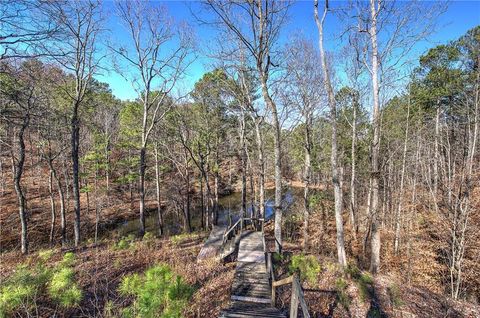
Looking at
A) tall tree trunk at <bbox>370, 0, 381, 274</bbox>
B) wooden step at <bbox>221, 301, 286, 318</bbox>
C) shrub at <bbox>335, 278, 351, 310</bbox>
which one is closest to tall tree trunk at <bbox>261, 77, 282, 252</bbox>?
shrub at <bbox>335, 278, 351, 310</bbox>

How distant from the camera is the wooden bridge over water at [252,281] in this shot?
5.12m

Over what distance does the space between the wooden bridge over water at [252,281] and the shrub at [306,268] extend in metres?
0.64

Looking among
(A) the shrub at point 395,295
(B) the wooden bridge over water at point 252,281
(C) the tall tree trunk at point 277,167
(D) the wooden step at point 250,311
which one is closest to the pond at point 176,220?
(B) the wooden bridge over water at point 252,281

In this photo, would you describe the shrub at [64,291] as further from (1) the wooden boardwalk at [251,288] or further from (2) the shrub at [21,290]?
(1) the wooden boardwalk at [251,288]

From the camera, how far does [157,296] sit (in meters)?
4.70

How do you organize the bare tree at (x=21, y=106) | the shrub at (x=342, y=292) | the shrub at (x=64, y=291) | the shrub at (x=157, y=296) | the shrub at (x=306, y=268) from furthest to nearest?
the shrub at (x=306, y=268) → the shrub at (x=342, y=292) → the bare tree at (x=21, y=106) → the shrub at (x=64, y=291) → the shrub at (x=157, y=296)

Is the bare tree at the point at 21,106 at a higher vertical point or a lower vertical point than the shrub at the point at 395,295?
higher

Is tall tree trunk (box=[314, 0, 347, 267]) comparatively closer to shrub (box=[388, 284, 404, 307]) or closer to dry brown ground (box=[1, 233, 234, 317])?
shrub (box=[388, 284, 404, 307])

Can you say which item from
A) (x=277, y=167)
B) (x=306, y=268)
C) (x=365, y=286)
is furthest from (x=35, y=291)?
(x=365, y=286)

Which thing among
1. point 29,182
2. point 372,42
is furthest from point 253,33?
point 29,182

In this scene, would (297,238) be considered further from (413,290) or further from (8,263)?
(8,263)

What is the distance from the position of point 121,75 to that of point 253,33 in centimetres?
881

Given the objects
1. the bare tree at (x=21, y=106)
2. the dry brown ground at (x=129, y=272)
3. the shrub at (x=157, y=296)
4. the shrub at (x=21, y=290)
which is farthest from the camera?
the bare tree at (x=21, y=106)

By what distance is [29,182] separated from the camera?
2519 centimetres
